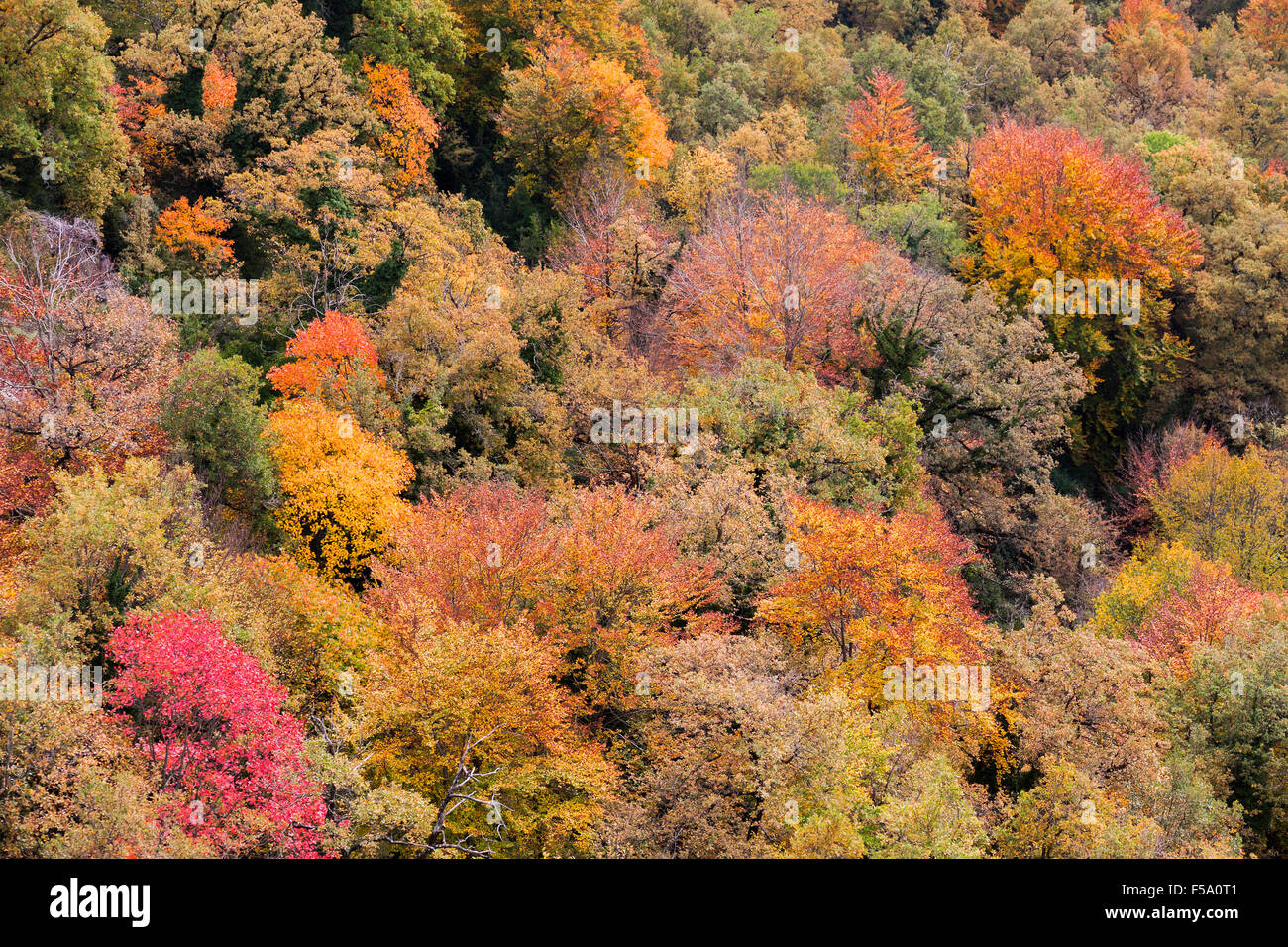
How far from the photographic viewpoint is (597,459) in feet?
162

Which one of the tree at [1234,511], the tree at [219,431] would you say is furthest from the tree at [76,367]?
the tree at [1234,511]

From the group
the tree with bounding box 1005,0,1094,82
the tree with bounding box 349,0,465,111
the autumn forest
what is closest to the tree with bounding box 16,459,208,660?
the autumn forest

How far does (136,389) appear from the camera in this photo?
3972 centimetres

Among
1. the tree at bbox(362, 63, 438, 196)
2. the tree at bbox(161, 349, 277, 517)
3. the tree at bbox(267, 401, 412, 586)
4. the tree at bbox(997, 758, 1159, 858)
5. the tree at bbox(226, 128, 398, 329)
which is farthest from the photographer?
the tree at bbox(362, 63, 438, 196)

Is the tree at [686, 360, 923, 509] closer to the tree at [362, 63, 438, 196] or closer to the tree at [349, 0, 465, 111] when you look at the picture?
the tree at [362, 63, 438, 196]

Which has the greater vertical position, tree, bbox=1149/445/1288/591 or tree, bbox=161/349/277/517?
tree, bbox=161/349/277/517

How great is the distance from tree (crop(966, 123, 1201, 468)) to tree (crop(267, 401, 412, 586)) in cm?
3733

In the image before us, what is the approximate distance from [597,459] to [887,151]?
36077mm

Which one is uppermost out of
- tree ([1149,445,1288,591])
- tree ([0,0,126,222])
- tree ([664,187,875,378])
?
tree ([0,0,126,222])

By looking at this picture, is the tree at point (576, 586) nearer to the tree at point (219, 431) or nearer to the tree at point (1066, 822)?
the tree at point (219, 431)

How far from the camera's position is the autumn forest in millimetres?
30391

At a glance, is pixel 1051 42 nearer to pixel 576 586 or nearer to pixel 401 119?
pixel 401 119

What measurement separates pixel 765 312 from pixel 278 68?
79.4 ft

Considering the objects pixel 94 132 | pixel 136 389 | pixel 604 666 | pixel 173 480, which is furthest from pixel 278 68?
pixel 604 666
